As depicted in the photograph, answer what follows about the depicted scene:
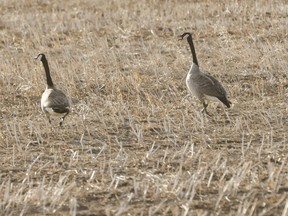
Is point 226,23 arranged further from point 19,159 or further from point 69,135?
point 19,159

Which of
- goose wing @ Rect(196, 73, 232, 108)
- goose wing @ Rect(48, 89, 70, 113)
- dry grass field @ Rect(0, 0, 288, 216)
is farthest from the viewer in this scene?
goose wing @ Rect(196, 73, 232, 108)

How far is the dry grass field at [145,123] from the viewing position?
269 inches

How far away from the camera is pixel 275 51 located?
1416 cm

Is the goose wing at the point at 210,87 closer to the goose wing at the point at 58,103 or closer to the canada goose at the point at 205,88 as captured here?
the canada goose at the point at 205,88

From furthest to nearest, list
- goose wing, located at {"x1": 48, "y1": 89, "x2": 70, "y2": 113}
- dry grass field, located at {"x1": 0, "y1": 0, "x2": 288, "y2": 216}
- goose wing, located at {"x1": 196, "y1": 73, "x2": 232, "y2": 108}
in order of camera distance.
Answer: goose wing, located at {"x1": 196, "y1": 73, "x2": 232, "y2": 108} < goose wing, located at {"x1": 48, "y1": 89, "x2": 70, "y2": 113} < dry grass field, located at {"x1": 0, "y1": 0, "x2": 288, "y2": 216}

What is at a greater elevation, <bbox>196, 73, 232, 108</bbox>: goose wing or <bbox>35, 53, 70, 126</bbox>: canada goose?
<bbox>35, 53, 70, 126</bbox>: canada goose

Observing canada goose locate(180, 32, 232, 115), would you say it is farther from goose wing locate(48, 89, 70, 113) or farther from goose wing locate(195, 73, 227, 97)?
goose wing locate(48, 89, 70, 113)

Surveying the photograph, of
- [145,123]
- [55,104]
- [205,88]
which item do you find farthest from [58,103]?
[205,88]

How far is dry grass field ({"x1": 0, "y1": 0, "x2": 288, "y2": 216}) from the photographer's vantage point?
6832 millimetres

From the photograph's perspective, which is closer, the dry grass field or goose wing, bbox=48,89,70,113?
the dry grass field

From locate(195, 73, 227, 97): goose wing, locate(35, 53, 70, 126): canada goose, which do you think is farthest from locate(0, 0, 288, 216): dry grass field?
locate(195, 73, 227, 97): goose wing

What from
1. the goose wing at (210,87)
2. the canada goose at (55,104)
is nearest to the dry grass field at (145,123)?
the canada goose at (55,104)

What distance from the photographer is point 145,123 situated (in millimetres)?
10094

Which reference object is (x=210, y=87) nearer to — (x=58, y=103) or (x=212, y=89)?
(x=212, y=89)
